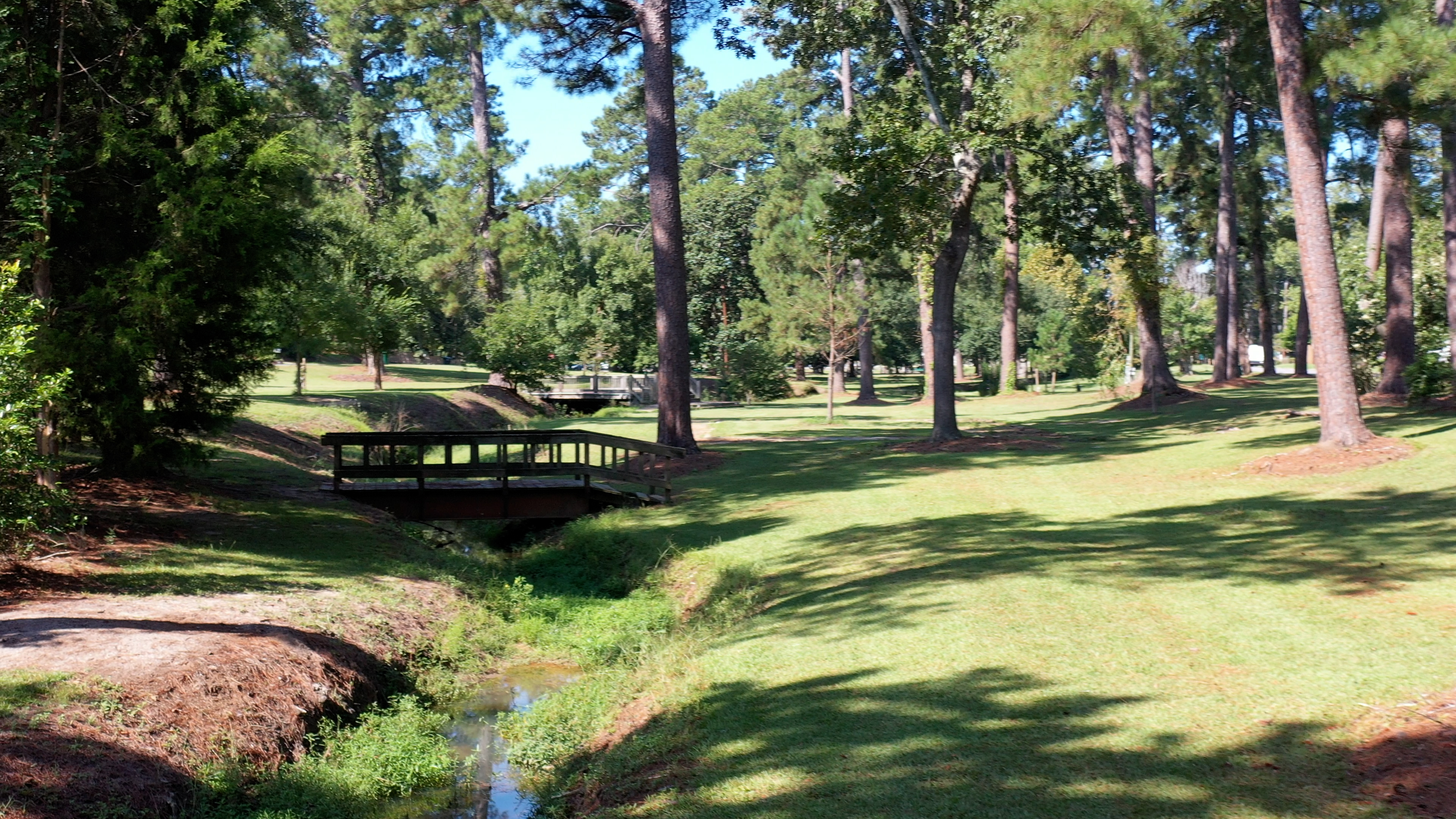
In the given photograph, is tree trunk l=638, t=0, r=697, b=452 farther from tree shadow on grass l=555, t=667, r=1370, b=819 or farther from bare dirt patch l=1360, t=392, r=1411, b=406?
bare dirt patch l=1360, t=392, r=1411, b=406

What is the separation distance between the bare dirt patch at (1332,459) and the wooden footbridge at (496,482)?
9171mm

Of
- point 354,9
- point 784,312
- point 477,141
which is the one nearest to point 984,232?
point 784,312

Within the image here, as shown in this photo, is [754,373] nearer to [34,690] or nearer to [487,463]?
[487,463]

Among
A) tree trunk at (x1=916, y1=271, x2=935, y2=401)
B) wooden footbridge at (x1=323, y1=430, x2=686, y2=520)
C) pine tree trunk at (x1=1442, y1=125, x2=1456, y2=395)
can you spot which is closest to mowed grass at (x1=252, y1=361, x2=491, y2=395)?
wooden footbridge at (x1=323, y1=430, x2=686, y2=520)

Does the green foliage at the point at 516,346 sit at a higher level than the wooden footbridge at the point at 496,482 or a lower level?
higher

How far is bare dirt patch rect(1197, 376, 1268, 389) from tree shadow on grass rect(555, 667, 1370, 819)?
3739 centimetres

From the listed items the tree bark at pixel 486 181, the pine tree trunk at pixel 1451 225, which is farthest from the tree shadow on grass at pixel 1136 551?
the tree bark at pixel 486 181

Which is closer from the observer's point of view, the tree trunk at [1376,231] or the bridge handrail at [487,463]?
the bridge handrail at [487,463]

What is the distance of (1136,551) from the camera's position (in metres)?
11.8

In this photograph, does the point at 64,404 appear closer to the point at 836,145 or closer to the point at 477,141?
the point at 836,145

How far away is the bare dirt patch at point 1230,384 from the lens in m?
41.2

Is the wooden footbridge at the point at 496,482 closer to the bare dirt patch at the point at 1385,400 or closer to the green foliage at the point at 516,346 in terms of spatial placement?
the bare dirt patch at the point at 1385,400

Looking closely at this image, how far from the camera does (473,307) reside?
59.6 metres

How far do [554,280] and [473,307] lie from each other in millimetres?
6177
